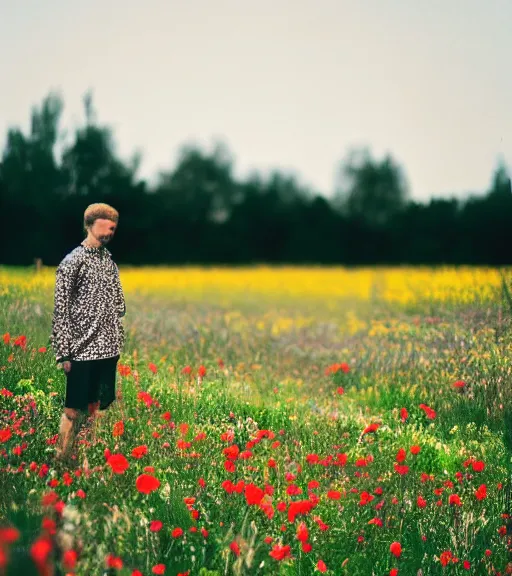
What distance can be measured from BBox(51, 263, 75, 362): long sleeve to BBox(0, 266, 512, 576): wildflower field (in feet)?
1.49

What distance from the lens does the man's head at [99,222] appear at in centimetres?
397

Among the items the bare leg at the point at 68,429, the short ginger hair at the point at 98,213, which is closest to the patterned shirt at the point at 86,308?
the short ginger hair at the point at 98,213

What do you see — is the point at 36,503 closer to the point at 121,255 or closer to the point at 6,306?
the point at 6,306

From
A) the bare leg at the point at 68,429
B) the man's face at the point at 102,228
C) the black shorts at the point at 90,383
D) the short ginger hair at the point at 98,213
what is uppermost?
the short ginger hair at the point at 98,213

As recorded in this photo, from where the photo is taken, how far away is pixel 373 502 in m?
3.75

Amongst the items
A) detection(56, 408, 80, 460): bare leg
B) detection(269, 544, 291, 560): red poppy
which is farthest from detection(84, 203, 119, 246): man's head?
detection(269, 544, 291, 560): red poppy

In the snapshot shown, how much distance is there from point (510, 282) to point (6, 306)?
3813 mm

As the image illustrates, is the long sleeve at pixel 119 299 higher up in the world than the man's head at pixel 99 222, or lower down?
lower down

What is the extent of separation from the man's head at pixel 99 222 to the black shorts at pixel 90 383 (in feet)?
2.48

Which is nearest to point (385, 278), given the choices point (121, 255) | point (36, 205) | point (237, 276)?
point (237, 276)

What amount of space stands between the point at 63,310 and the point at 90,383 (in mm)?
493

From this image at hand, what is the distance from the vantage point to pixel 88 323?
13.3 feet

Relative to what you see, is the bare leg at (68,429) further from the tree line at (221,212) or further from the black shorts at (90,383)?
the tree line at (221,212)

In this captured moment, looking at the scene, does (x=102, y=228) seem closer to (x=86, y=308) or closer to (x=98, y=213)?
(x=98, y=213)
